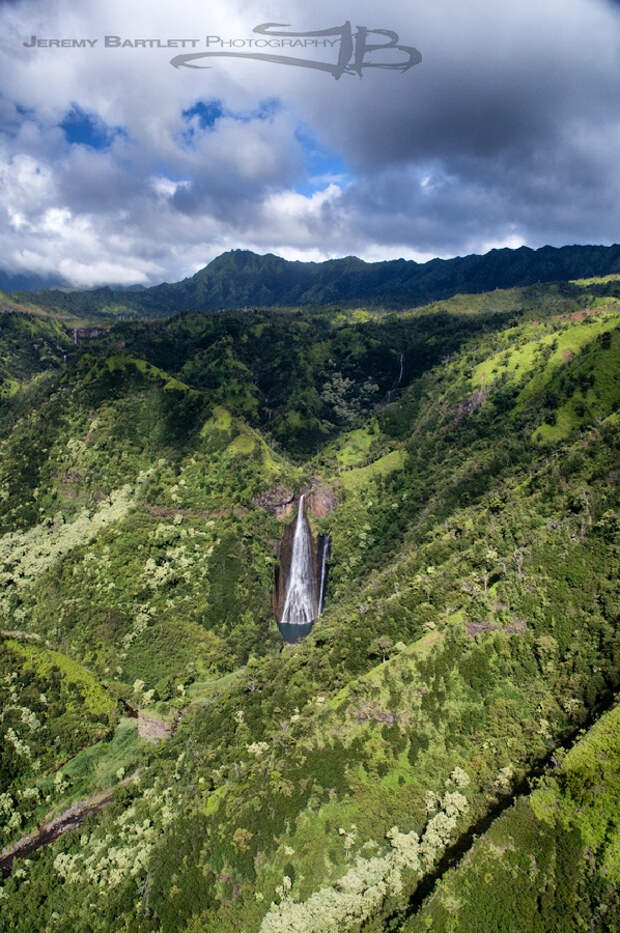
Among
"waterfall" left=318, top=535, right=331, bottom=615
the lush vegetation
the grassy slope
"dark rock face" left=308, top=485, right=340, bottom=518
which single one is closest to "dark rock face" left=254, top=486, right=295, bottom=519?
the lush vegetation

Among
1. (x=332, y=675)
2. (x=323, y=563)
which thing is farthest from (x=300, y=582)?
(x=332, y=675)

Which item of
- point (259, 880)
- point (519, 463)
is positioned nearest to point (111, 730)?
point (259, 880)

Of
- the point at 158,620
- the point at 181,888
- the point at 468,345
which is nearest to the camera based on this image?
the point at 181,888

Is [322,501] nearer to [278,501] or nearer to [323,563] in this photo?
[278,501]

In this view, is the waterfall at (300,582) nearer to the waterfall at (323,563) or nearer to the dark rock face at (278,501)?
the waterfall at (323,563)

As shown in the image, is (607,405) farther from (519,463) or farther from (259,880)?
(259,880)
